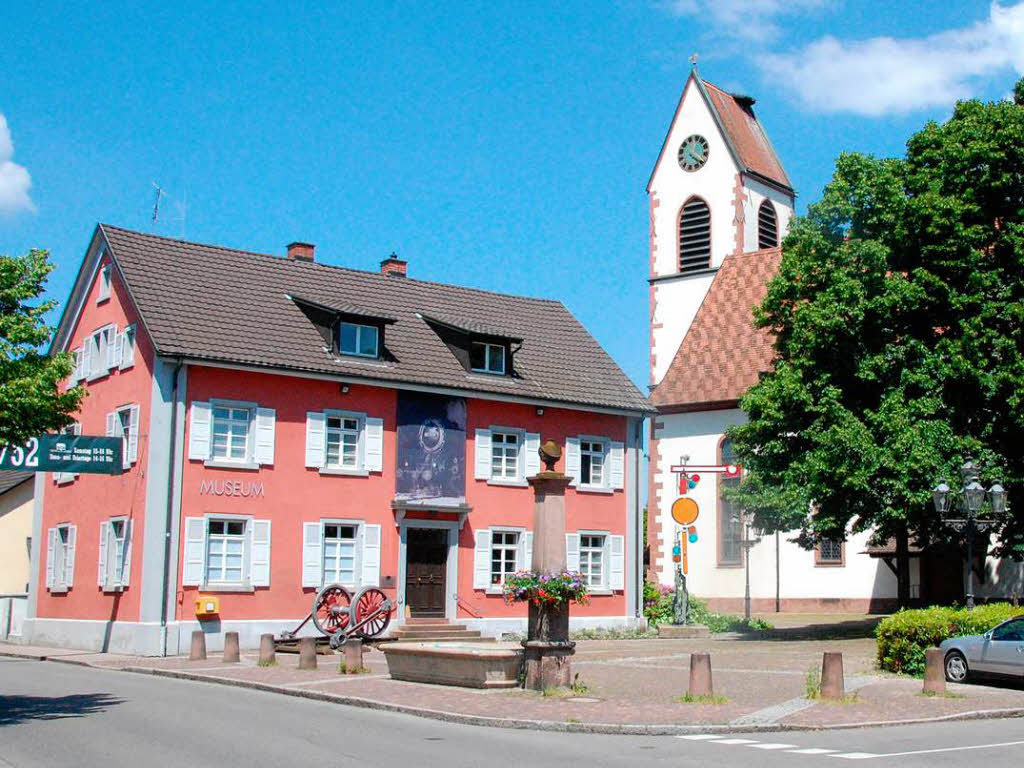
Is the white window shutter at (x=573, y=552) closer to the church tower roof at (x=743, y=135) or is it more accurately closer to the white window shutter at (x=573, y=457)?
the white window shutter at (x=573, y=457)

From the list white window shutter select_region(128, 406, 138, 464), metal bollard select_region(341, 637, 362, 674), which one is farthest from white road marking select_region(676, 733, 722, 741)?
white window shutter select_region(128, 406, 138, 464)

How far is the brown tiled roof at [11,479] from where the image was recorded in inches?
1684

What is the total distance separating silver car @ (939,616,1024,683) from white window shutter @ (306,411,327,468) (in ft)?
52.7

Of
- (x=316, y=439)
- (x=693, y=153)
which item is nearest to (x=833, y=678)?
(x=316, y=439)

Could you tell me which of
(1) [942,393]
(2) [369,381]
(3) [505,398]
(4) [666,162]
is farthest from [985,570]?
(4) [666,162]

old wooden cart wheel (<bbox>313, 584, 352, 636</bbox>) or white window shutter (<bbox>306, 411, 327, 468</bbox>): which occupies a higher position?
white window shutter (<bbox>306, 411, 327, 468</bbox>)

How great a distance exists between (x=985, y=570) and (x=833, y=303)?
16406 millimetres

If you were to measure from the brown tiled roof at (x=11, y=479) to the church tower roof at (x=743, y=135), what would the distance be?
32321 millimetres

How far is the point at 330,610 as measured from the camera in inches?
1198

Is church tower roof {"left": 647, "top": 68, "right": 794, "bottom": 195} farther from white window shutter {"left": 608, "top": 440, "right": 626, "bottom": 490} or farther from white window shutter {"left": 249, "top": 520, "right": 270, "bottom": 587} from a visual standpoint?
white window shutter {"left": 249, "top": 520, "right": 270, "bottom": 587}

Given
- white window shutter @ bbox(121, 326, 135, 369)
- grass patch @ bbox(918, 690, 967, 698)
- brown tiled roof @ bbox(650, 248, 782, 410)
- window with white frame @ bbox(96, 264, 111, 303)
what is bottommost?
grass patch @ bbox(918, 690, 967, 698)

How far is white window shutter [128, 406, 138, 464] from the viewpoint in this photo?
30344 millimetres

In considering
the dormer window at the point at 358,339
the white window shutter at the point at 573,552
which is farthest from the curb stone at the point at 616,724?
the white window shutter at the point at 573,552

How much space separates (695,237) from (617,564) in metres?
26.6
